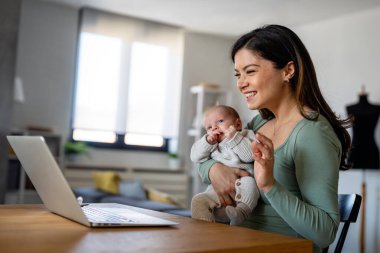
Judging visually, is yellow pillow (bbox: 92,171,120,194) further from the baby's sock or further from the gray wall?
the baby's sock

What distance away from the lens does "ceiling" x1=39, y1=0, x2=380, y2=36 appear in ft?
17.5

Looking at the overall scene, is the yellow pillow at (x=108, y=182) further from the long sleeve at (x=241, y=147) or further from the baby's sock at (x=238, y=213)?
the baby's sock at (x=238, y=213)

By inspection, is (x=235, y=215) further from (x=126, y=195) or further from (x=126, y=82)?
(x=126, y=82)

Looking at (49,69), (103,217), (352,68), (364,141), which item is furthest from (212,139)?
(49,69)

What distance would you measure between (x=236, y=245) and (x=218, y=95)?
5.77 m

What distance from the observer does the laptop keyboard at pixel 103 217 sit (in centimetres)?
110

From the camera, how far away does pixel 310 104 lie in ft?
4.86

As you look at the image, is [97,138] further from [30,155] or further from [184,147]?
[30,155]

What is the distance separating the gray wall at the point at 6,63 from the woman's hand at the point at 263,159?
154cm

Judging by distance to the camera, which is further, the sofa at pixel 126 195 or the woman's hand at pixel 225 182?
the sofa at pixel 126 195

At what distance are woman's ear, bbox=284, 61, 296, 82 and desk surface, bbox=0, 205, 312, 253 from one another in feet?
1.80

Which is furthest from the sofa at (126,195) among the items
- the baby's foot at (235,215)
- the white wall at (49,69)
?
the baby's foot at (235,215)

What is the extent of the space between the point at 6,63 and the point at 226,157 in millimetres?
1285

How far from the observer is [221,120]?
176 cm
